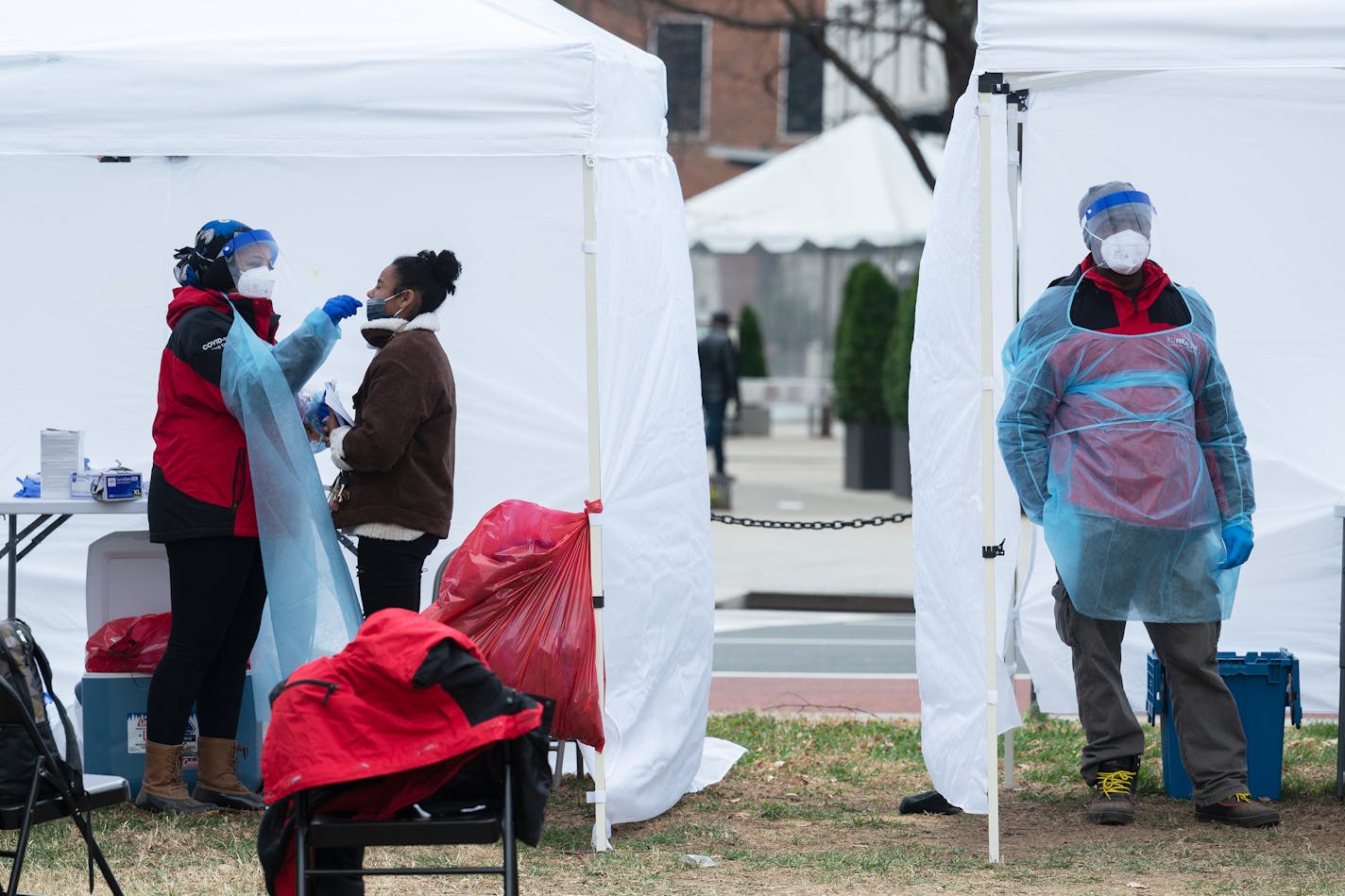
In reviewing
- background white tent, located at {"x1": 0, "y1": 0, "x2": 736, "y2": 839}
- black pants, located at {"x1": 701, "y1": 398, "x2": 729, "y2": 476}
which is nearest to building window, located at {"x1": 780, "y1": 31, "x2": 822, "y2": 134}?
black pants, located at {"x1": 701, "y1": 398, "x2": 729, "y2": 476}

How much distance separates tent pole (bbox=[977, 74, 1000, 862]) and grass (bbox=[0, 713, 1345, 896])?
1.28ft

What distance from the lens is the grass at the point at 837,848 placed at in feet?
15.6

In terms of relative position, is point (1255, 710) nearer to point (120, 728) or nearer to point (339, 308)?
point (339, 308)

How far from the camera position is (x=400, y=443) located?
5.13 metres

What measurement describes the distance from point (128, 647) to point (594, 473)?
5.65 feet

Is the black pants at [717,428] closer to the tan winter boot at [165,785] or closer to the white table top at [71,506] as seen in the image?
the white table top at [71,506]

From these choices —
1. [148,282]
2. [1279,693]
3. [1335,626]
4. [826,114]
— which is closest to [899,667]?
[1335,626]

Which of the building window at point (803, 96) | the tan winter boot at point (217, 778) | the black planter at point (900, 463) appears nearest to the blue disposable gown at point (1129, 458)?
the tan winter boot at point (217, 778)

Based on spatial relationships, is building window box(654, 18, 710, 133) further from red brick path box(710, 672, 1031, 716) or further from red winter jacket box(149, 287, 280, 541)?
red winter jacket box(149, 287, 280, 541)

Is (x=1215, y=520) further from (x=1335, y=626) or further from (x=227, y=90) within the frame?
(x=227, y=90)

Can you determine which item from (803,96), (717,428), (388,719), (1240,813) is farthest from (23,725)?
(803,96)

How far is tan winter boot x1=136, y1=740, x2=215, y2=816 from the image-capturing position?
5402mm

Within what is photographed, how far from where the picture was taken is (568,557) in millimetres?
5070

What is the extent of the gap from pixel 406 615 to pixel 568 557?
1.31 m
